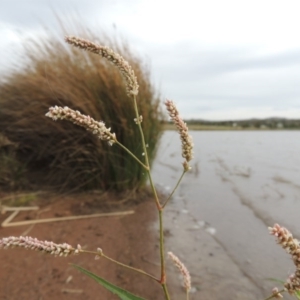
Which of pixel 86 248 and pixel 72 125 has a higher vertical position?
pixel 72 125

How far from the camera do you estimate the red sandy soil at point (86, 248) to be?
2558mm

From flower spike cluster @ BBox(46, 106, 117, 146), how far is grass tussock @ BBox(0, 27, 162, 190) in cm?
392

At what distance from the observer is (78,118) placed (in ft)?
2.01

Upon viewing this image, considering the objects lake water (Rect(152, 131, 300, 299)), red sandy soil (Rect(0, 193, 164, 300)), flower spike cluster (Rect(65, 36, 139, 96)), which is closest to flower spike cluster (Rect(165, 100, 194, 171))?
flower spike cluster (Rect(65, 36, 139, 96))

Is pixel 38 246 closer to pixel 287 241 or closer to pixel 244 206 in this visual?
pixel 287 241

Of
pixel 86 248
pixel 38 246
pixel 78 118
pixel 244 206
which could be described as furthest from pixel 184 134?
pixel 244 206

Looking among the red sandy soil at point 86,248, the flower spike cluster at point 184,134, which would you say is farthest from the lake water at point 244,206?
the flower spike cluster at point 184,134

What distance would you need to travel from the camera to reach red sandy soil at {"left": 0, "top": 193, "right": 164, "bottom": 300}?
2.56 m

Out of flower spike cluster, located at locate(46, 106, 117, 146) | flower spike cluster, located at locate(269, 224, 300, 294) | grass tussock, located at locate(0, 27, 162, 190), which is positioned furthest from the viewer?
grass tussock, located at locate(0, 27, 162, 190)

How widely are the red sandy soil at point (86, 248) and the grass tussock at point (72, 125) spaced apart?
0.35 metres

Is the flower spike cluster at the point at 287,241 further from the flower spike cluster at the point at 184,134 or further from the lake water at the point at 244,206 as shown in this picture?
the lake water at the point at 244,206

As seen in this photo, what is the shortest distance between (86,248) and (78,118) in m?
2.92

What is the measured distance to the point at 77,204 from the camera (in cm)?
456

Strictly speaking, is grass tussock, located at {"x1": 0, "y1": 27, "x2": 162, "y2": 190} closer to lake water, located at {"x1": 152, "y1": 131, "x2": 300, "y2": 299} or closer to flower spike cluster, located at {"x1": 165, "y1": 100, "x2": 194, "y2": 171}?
lake water, located at {"x1": 152, "y1": 131, "x2": 300, "y2": 299}
